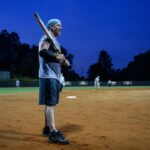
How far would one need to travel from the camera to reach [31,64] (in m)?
72.2

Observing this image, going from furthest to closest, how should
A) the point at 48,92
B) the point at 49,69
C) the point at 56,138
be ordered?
the point at 49,69
the point at 48,92
the point at 56,138

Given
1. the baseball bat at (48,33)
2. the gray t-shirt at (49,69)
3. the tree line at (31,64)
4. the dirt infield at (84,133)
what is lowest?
the dirt infield at (84,133)

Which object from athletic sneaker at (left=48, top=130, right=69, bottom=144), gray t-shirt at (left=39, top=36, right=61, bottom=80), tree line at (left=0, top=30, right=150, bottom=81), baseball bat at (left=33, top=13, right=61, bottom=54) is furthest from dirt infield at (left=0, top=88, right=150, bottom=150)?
tree line at (left=0, top=30, right=150, bottom=81)

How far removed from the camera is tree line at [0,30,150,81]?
239ft

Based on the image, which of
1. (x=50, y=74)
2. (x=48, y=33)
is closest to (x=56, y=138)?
(x=50, y=74)

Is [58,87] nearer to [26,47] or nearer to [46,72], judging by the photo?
[46,72]

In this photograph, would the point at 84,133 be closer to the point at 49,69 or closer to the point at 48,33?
the point at 49,69

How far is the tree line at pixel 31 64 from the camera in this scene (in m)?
72.9

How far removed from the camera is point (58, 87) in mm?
6191

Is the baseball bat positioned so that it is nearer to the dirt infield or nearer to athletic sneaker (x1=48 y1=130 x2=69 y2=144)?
athletic sneaker (x1=48 y1=130 x2=69 y2=144)

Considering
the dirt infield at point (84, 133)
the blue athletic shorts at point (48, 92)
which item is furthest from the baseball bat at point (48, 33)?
the dirt infield at point (84, 133)

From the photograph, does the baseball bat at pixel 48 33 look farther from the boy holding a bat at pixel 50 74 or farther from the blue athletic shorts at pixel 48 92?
the blue athletic shorts at pixel 48 92

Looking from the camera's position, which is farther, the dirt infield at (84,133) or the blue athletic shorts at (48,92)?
the blue athletic shorts at (48,92)

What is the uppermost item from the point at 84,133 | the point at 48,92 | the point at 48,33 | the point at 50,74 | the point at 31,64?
the point at 31,64
